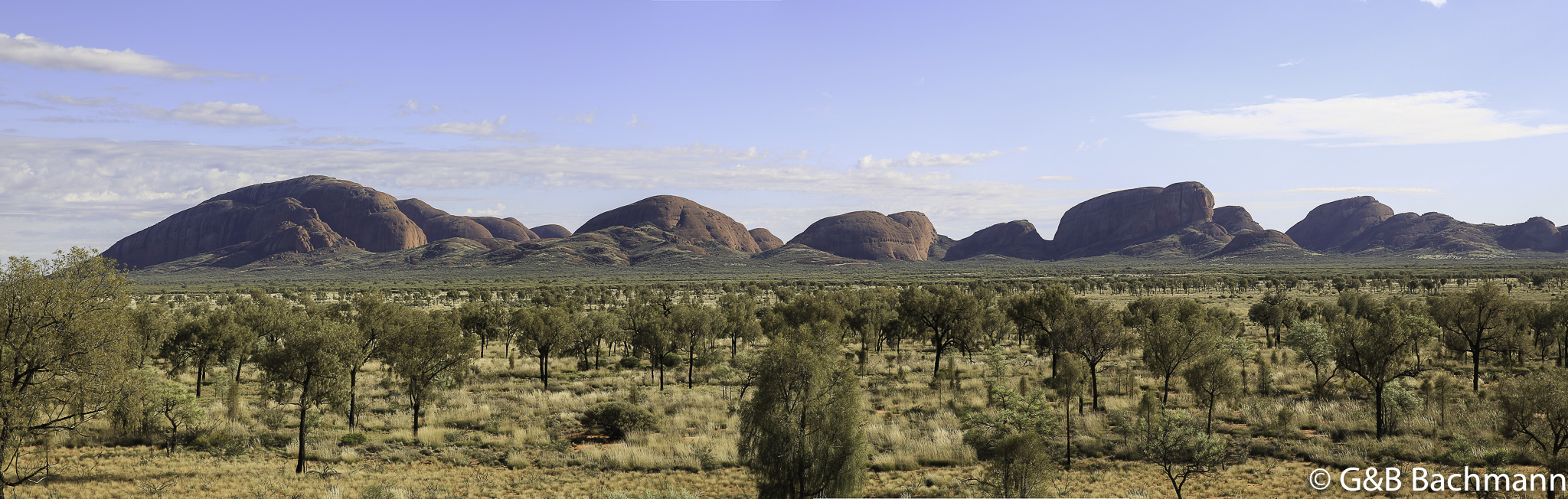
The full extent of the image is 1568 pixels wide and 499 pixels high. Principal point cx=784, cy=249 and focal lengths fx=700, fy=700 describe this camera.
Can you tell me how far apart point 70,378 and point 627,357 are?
3159cm

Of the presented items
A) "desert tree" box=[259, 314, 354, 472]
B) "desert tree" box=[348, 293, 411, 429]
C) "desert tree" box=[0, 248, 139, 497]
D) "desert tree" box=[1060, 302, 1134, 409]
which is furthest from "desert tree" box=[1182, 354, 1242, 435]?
"desert tree" box=[0, 248, 139, 497]

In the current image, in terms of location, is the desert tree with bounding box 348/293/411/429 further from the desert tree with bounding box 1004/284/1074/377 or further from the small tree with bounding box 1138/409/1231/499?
the desert tree with bounding box 1004/284/1074/377

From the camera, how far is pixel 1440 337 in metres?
46.7

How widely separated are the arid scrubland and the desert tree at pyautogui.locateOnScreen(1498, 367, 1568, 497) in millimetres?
311

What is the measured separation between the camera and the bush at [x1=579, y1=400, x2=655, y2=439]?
27.8m

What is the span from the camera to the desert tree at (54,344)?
16.0 metres

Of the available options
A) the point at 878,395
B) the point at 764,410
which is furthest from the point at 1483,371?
the point at 764,410

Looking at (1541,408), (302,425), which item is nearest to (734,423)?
(302,425)

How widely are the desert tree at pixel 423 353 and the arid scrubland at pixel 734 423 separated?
0.91 meters

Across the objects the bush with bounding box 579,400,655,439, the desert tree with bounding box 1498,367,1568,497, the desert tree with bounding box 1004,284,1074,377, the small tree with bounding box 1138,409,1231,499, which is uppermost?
the desert tree with bounding box 1004,284,1074,377

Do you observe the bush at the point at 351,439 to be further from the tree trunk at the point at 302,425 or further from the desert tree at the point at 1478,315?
the desert tree at the point at 1478,315

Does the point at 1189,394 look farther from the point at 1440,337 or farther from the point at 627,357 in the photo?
the point at 627,357

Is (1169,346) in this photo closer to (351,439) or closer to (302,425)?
(302,425)

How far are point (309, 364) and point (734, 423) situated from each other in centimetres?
1497
